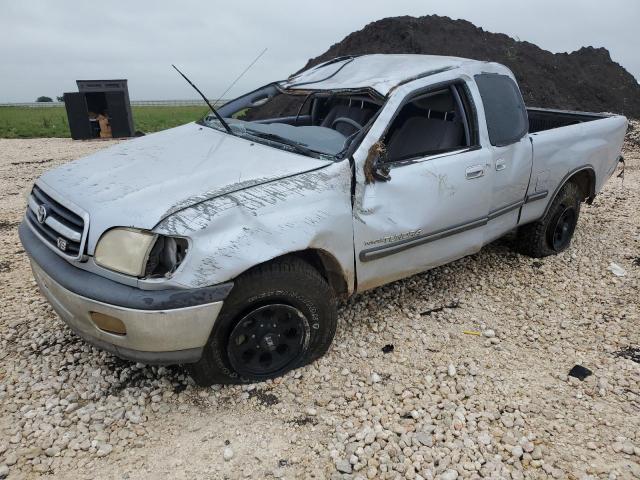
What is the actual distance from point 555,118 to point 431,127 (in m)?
2.15

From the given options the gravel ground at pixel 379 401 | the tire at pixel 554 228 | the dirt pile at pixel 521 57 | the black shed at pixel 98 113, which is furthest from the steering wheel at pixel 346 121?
the black shed at pixel 98 113

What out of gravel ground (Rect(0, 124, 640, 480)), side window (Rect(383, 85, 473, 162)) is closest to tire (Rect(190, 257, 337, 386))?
gravel ground (Rect(0, 124, 640, 480))

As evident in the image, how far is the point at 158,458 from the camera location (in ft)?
7.27

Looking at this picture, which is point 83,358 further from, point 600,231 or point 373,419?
point 600,231

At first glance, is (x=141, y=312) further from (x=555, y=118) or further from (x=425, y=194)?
(x=555, y=118)

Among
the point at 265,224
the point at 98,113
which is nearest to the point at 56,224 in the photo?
the point at 265,224

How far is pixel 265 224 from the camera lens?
7.56 feet

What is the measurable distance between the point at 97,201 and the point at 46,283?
1.77 ft

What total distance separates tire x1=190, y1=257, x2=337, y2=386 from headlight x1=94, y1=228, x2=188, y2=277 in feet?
1.07

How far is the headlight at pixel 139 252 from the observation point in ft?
7.07

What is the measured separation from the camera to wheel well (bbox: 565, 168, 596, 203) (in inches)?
171

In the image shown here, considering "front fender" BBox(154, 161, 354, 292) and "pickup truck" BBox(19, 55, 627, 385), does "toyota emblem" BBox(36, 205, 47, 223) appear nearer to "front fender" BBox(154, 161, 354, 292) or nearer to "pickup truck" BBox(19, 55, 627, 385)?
"pickup truck" BBox(19, 55, 627, 385)

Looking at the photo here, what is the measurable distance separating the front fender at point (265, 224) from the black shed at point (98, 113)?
12535mm

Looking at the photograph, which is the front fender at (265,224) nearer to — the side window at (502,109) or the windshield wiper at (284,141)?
the windshield wiper at (284,141)
